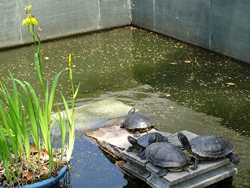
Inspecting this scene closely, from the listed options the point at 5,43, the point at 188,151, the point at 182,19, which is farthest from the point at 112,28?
the point at 188,151

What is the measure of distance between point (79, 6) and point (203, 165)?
616 centimetres

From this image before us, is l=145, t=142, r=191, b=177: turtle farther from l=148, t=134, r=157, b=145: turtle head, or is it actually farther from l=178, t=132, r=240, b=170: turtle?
l=148, t=134, r=157, b=145: turtle head

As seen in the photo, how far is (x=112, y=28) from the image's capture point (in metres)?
8.79

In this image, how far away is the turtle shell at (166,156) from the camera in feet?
9.51

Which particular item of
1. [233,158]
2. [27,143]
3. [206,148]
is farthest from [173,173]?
[27,143]

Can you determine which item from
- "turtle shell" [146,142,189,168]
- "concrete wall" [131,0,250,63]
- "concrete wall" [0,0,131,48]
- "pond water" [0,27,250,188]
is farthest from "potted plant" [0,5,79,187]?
"concrete wall" [0,0,131,48]

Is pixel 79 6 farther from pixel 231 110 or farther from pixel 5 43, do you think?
pixel 231 110

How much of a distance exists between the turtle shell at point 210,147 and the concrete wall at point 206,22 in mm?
3391

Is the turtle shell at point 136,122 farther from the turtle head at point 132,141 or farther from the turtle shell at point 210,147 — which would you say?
the turtle shell at point 210,147

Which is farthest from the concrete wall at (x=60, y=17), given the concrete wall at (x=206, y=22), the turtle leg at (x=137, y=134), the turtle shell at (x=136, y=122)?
the turtle leg at (x=137, y=134)

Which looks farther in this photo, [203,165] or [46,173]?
[203,165]

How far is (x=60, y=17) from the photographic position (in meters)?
8.09

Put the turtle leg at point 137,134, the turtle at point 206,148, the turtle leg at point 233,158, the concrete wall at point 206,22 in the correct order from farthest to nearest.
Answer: the concrete wall at point 206,22 < the turtle leg at point 137,134 < the turtle leg at point 233,158 < the turtle at point 206,148

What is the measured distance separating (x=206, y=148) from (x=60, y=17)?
5951mm
